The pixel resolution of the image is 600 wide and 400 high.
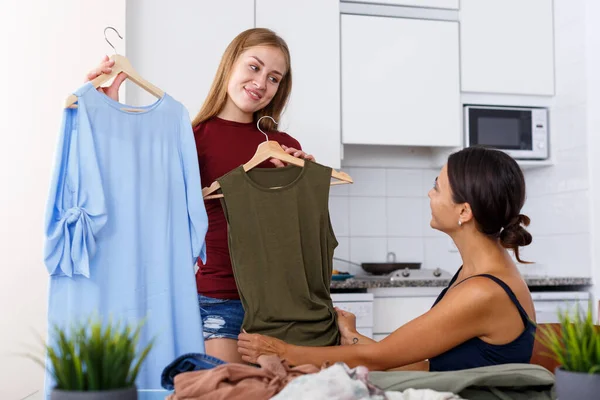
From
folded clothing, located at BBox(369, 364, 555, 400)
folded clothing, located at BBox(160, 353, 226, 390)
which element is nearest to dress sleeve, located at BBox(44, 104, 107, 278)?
folded clothing, located at BBox(160, 353, 226, 390)

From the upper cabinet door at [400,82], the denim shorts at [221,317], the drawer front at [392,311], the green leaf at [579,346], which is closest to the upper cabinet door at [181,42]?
the upper cabinet door at [400,82]

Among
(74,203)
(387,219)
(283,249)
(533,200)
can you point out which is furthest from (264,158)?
(533,200)

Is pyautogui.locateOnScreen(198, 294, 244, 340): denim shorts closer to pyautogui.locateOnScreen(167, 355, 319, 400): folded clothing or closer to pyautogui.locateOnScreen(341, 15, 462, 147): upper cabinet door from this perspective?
pyautogui.locateOnScreen(167, 355, 319, 400): folded clothing

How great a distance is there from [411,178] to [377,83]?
70 centimetres

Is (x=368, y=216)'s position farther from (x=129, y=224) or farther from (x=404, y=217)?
(x=129, y=224)

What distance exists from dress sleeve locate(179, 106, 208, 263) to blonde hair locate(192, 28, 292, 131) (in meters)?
0.21

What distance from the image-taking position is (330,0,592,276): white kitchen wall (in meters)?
3.52

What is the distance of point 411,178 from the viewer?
3.92 metres

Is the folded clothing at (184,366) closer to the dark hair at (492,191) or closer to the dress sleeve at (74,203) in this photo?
the dress sleeve at (74,203)

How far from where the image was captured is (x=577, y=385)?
2.73 ft

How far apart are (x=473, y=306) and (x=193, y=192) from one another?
71cm

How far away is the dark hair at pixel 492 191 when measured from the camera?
5.06ft

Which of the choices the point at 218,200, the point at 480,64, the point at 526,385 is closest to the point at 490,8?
the point at 480,64

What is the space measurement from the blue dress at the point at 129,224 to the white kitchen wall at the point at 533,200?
2117 millimetres
